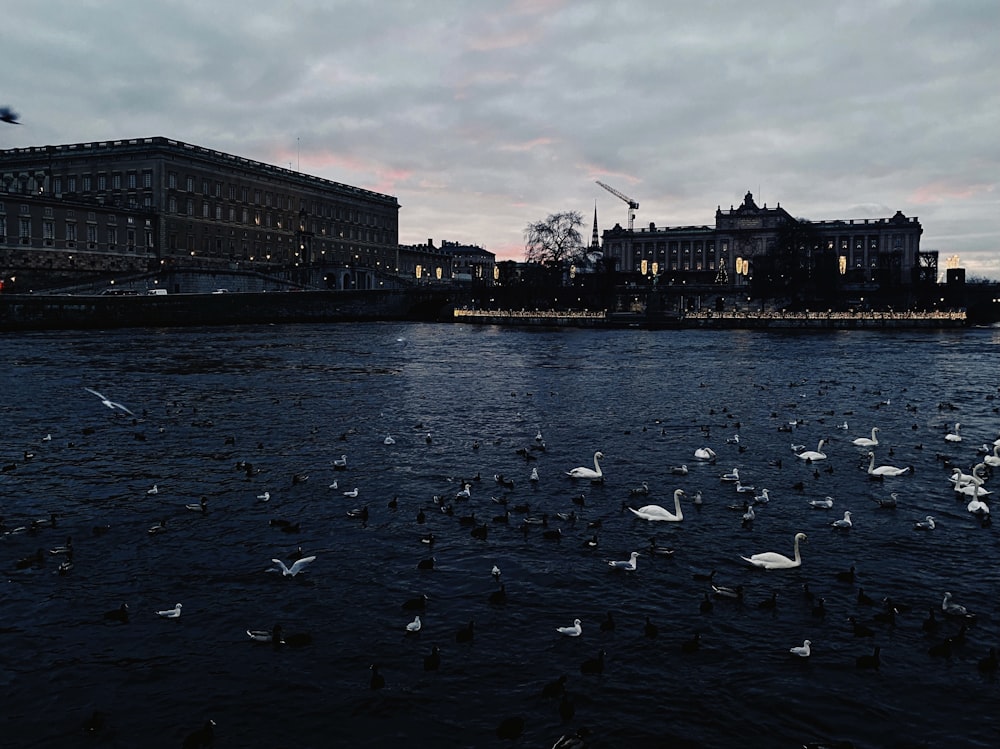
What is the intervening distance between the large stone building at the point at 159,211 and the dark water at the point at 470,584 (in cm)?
9436

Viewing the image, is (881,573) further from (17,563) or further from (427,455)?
(17,563)

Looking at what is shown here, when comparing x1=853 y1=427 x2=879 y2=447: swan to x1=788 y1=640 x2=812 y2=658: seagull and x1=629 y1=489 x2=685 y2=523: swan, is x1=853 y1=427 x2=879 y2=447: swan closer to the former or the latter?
x1=629 y1=489 x2=685 y2=523: swan

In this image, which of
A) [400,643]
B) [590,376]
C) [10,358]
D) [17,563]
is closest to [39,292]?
[10,358]

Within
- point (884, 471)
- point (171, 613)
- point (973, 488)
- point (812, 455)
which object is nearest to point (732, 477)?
point (812, 455)

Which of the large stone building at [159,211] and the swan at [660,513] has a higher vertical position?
the large stone building at [159,211]

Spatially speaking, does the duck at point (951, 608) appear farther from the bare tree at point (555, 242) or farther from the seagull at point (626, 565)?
the bare tree at point (555, 242)

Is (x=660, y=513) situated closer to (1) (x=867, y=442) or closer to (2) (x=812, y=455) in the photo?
(2) (x=812, y=455)

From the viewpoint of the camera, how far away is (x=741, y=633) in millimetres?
13328

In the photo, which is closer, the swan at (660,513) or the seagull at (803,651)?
the seagull at (803,651)

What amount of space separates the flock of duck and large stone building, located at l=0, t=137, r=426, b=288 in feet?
356

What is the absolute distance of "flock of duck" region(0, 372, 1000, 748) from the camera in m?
12.7

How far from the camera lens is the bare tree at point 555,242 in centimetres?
14712

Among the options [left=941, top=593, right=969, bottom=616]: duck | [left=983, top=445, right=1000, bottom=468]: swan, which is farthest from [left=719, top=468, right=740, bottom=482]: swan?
[left=941, top=593, right=969, bottom=616]: duck

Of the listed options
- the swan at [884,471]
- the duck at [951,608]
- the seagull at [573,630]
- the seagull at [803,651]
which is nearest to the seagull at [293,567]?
the seagull at [573,630]
